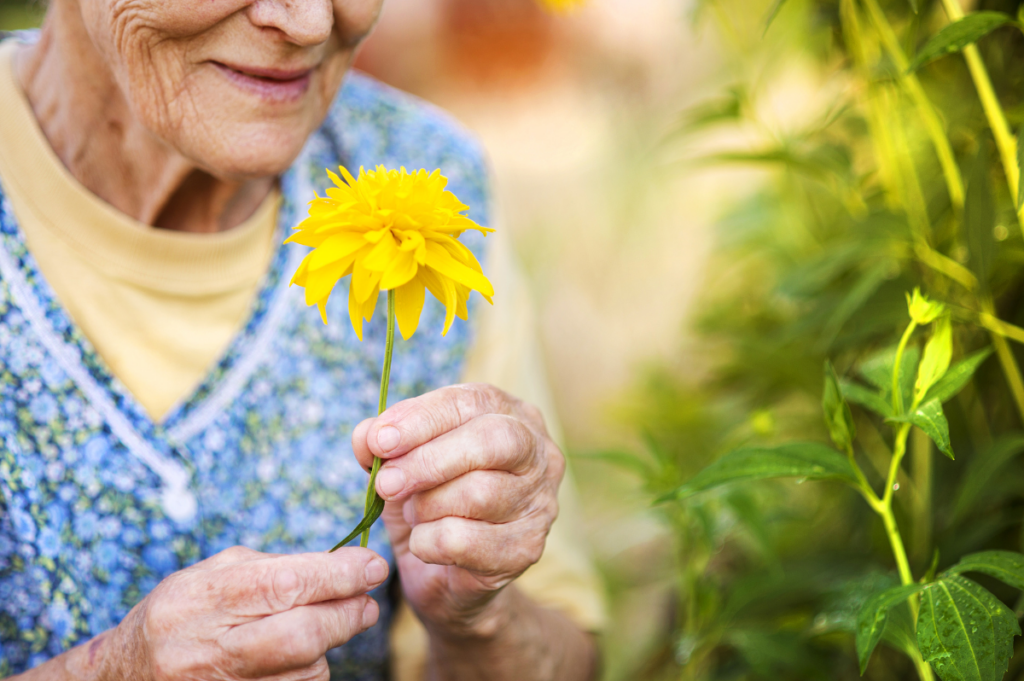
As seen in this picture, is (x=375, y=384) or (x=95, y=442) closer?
(x=95, y=442)

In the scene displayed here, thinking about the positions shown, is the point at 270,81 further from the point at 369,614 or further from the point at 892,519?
the point at 892,519

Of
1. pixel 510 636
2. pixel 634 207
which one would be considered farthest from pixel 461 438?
pixel 634 207

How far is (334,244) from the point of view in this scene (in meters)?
A: 0.45

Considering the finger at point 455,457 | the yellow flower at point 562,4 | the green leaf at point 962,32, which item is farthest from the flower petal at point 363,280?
the yellow flower at point 562,4

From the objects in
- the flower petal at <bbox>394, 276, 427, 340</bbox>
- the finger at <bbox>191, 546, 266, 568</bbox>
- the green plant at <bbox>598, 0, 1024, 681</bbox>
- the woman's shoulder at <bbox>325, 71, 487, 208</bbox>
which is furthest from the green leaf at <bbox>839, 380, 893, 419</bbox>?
the woman's shoulder at <bbox>325, 71, 487, 208</bbox>

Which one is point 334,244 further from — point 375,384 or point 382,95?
point 382,95

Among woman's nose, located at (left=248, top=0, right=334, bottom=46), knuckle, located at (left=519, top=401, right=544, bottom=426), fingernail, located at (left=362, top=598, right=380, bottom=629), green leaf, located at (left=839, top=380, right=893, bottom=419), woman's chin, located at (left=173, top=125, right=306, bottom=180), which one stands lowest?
fingernail, located at (left=362, top=598, right=380, bottom=629)

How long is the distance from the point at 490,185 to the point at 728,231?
52cm

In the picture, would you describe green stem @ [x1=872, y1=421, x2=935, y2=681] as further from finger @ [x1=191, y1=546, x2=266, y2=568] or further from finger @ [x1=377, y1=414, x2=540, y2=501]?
finger @ [x1=191, y1=546, x2=266, y2=568]

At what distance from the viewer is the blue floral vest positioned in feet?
2.43

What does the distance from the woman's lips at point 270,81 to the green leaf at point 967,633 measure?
2.16ft

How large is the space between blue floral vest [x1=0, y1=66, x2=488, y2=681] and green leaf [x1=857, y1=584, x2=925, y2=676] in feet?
1.87

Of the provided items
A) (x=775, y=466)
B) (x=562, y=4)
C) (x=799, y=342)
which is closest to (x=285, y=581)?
(x=775, y=466)

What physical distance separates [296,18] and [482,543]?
1.50 feet
